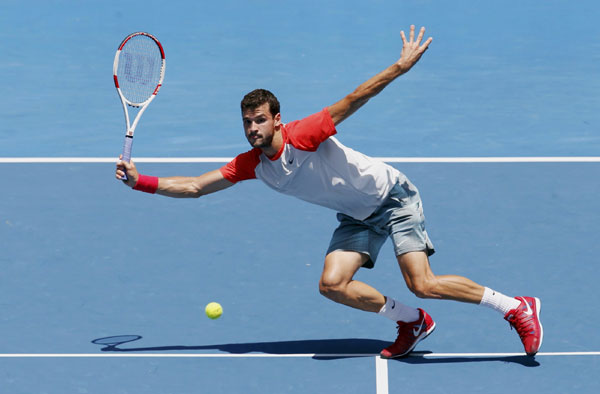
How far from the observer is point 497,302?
23.6 ft

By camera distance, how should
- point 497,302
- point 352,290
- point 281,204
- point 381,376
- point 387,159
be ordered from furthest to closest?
point 387,159 < point 281,204 < point 497,302 < point 352,290 < point 381,376

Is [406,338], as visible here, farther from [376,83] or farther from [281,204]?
[281,204]

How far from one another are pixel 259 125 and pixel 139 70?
1269 mm

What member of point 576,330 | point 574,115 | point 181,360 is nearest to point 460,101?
point 574,115

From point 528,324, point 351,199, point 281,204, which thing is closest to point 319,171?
point 351,199

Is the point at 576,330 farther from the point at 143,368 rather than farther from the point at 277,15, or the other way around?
the point at 277,15

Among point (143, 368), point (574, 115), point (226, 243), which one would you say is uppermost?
point (574, 115)

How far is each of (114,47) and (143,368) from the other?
322 inches

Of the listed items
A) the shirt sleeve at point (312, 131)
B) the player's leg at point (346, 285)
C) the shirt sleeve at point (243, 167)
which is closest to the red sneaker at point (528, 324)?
the player's leg at point (346, 285)

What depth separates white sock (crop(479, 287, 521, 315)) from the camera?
283 inches

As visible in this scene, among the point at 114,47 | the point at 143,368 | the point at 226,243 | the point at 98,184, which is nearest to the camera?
the point at 143,368

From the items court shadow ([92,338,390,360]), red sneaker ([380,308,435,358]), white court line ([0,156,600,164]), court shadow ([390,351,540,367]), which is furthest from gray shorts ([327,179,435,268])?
white court line ([0,156,600,164])

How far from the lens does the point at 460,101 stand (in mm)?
12438

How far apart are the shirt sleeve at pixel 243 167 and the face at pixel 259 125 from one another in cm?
24
